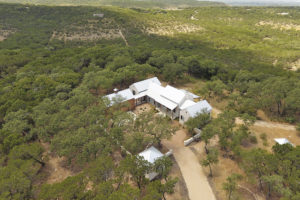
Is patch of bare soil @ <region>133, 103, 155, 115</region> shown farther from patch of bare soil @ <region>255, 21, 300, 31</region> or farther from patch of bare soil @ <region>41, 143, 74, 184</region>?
patch of bare soil @ <region>255, 21, 300, 31</region>

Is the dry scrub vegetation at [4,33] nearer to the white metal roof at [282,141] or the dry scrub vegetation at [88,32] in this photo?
the dry scrub vegetation at [88,32]

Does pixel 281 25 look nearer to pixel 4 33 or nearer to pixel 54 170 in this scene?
pixel 54 170

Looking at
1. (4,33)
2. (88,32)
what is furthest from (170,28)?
(4,33)

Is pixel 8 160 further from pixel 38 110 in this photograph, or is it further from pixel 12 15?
pixel 12 15

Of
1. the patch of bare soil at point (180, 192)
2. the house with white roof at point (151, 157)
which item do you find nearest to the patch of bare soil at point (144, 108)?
the house with white roof at point (151, 157)

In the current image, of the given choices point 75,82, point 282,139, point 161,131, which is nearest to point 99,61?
point 75,82

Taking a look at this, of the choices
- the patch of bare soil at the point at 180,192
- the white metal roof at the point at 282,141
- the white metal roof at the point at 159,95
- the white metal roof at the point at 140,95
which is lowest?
the patch of bare soil at the point at 180,192
